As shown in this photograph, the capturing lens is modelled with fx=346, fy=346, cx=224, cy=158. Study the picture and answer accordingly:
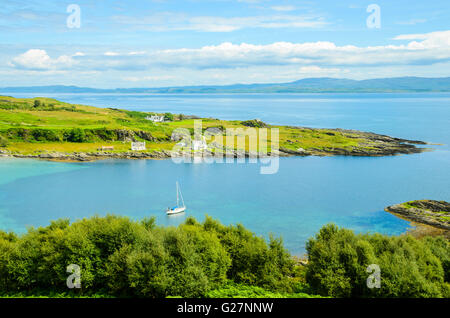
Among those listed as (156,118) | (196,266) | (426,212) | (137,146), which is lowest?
(426,212)

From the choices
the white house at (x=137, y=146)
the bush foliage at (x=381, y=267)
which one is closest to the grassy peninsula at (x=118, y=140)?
the white house at (x=137, y=146)

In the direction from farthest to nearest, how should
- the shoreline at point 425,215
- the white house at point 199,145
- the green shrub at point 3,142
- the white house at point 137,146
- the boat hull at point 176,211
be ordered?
the white house at point 199,145 < the white house at point 137,146 < the green shrub at point 3,142 < the boat hull at point 176,211 < the shoreline at point 425,215

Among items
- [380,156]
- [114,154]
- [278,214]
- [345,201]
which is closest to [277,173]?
[345,201]

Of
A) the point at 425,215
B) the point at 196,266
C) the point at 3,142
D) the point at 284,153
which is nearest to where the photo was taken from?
the point at 196,266

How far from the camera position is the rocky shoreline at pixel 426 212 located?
111 ft

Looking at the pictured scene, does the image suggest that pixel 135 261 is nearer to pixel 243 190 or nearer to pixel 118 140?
pixel 243 190

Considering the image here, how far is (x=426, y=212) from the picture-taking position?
120 feet

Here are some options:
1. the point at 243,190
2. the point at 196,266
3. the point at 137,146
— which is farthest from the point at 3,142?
the point at 196,266

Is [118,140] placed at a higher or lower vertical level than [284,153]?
higher

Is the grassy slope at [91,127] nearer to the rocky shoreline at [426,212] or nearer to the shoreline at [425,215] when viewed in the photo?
the rocky shoreline at [426,212]

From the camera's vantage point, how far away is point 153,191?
47.0 metres

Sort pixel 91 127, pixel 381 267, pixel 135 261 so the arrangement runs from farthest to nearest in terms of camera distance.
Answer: pixel 91 127 < pixel 381 267 < pixel 135 261

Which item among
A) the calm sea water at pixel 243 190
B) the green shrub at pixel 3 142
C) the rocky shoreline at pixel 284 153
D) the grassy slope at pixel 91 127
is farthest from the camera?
the grassy slope at pixel 91 127

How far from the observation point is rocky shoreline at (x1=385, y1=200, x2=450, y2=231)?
33.7m
